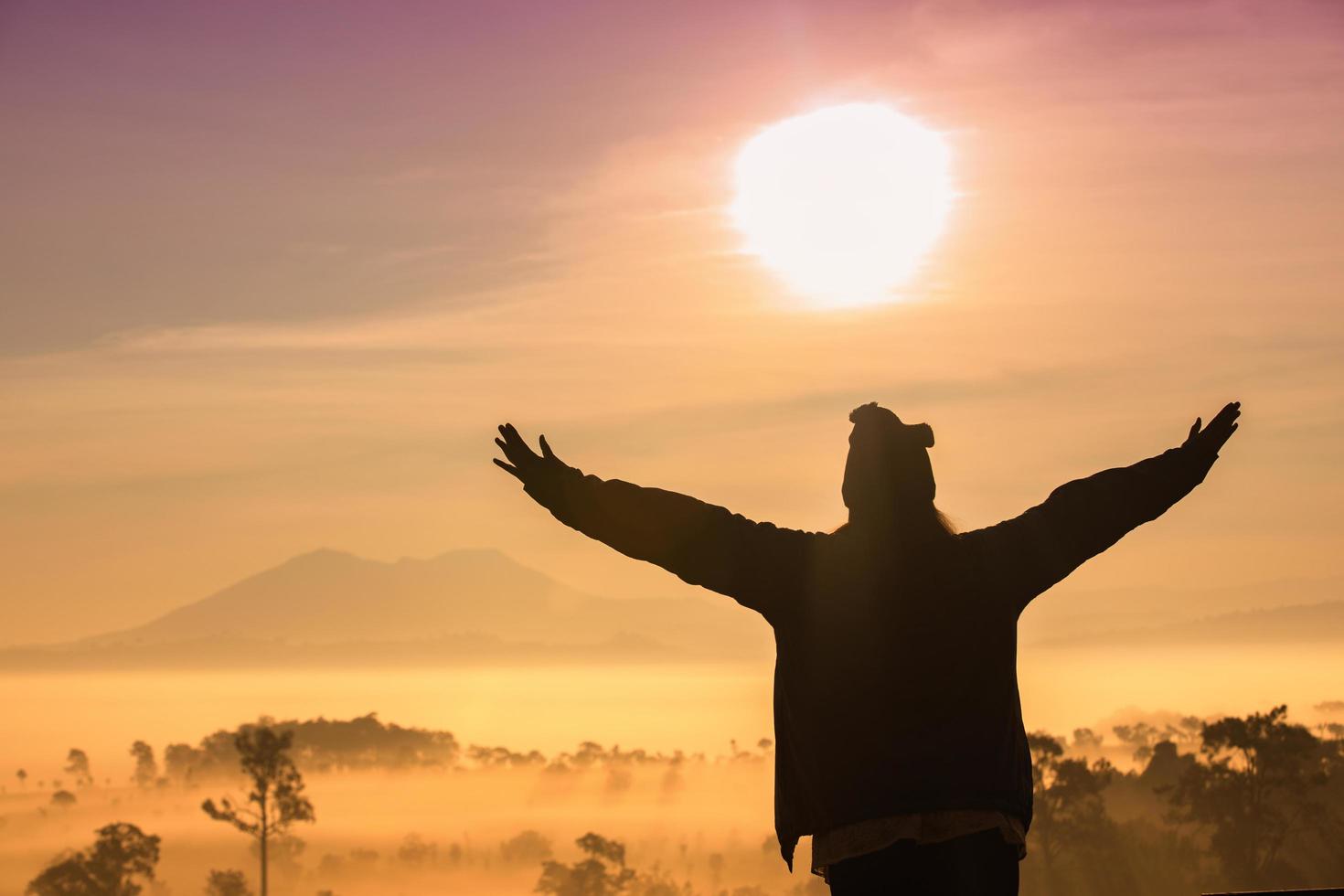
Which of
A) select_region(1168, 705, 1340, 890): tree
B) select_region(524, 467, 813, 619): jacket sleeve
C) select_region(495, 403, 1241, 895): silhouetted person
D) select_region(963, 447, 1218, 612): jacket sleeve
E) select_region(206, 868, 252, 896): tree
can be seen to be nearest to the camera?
select_region(495, 403, 1241, 895): silhouetted person

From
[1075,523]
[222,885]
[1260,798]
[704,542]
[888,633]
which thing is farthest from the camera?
[222,885]

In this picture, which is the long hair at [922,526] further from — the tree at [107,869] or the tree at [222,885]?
the tree at [222,885]

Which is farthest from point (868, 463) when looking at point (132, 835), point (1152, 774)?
point (1152, 774)

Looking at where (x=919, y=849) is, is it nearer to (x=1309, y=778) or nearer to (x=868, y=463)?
(x=868, y=463)

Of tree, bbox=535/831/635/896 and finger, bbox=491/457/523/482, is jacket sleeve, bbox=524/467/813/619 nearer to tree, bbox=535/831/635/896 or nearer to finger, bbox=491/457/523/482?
finger, bbox=491/457/523/482

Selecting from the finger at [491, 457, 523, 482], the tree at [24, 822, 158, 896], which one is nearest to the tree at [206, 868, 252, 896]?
the tree at [24, 822, 158, 896]

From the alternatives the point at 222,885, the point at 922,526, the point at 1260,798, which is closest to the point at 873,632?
the point at 922,526

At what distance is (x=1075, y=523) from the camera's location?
18.4ft

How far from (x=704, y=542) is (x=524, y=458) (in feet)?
2.43

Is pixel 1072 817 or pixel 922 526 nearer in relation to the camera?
pixel 922 526

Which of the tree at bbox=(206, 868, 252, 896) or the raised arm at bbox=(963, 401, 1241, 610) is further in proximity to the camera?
the tree at bbox=(206, 868, 252, 896)

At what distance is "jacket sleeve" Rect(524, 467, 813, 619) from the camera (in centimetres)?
532

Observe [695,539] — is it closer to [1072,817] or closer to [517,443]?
[517,443]

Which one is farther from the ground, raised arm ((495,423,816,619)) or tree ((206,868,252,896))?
raised arm ((495,423,816,619))
